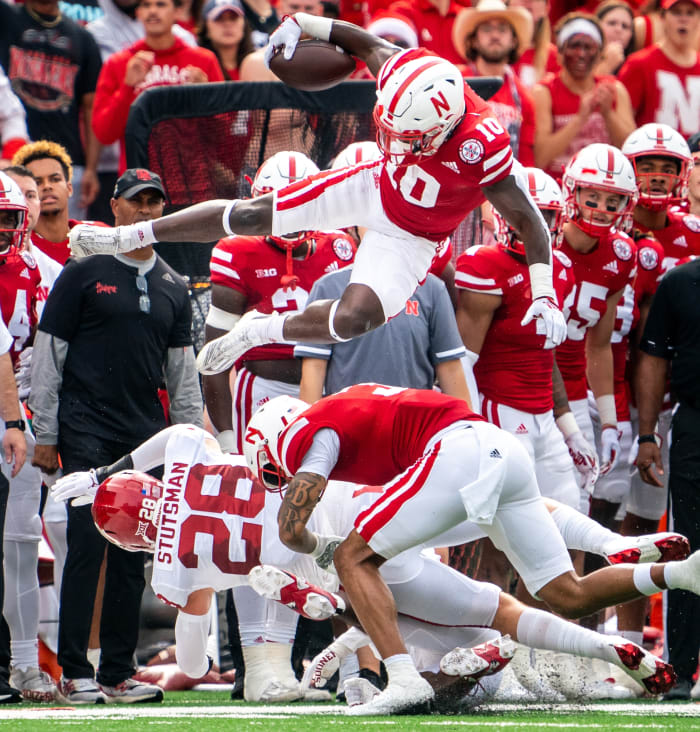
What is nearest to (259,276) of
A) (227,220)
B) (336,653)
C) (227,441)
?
(227,441)

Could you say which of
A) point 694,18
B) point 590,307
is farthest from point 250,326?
point 694,18

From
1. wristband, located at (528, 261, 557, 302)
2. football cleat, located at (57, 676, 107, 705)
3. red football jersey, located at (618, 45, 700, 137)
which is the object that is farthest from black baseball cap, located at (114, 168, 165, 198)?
red football jersey, located at (618, 45, 700, 137)

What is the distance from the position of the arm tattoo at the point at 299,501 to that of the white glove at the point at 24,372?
6.33 ft

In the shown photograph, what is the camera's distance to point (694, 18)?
954 centimetres

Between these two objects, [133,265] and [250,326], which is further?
[133,265]

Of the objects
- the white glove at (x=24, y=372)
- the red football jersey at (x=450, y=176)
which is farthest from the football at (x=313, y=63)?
the white glove at (x=24, y=372)

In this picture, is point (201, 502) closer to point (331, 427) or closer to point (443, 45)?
point (331, 427)

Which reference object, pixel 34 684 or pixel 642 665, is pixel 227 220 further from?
pixel 642 665

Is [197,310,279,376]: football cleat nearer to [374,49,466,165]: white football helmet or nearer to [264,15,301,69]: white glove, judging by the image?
[374,49,466,165]: white football helmet

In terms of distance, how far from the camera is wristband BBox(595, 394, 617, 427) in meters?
7.23

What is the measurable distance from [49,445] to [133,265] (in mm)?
847

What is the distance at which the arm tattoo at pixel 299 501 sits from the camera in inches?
209

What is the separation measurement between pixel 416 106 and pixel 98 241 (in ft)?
4.59

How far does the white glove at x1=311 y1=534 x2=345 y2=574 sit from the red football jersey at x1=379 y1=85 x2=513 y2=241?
124 cm
